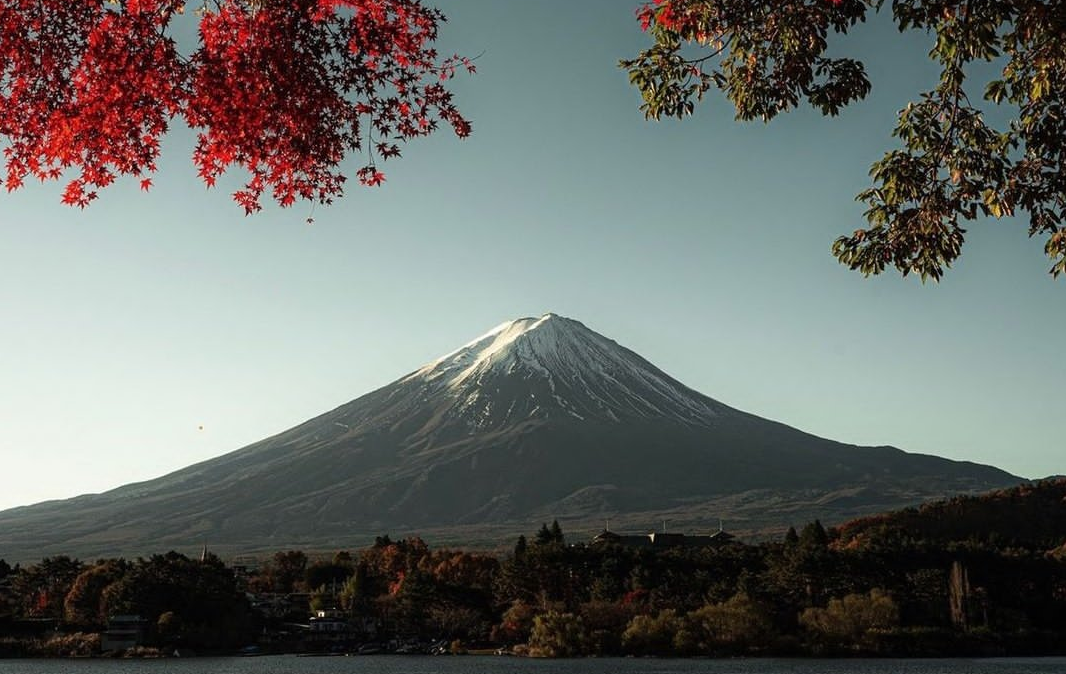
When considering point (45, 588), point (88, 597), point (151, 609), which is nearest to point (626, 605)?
point (151, 609)

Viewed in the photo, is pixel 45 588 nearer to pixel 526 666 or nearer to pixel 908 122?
pixel 526 666

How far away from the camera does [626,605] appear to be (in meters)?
79.5

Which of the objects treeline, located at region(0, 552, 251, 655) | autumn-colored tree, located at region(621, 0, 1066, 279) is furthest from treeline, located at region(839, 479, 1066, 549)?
autumn-colored tree, located at region(621, 0, 1066, 279)

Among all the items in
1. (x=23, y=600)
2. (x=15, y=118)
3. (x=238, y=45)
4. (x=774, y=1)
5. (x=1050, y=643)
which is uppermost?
(x=774, y=1)

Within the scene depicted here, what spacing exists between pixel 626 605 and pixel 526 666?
1434 cm

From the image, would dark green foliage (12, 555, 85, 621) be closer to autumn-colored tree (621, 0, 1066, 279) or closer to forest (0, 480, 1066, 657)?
forest (0, 480, 1066, 657)

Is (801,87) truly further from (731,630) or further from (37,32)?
(731,630)

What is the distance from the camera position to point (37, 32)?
636 centimetres

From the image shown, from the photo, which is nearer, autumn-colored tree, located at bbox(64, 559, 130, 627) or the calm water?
the calm water

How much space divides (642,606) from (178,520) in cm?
14145

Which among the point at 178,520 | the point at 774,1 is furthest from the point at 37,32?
the point at 178,520

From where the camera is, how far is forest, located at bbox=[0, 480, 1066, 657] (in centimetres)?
7306

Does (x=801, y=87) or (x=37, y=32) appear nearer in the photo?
(x=37, y=32)

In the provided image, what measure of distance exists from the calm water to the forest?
3.56 meters
